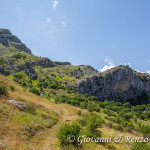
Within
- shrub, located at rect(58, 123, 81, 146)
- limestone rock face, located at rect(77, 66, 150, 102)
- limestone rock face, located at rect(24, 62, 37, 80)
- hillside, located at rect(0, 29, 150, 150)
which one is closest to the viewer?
shrub, located at rect(58, 123, 81, 146)

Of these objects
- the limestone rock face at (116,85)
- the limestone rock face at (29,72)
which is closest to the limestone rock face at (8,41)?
the limestone rock face at (29,72)

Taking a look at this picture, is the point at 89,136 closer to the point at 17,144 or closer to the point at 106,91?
the point at 17,144

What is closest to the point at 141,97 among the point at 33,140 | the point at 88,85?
the point at 88,85

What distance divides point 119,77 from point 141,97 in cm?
3736

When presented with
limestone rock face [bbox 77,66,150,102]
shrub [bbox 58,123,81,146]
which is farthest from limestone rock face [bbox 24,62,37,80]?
shrub [bbox 58,123,81,146]

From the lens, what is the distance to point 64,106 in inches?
1096

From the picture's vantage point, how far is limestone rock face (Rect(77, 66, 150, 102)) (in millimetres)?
88306

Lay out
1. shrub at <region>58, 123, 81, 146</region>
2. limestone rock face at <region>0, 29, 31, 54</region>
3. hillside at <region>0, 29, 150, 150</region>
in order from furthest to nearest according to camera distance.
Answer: limestone rock face at <region>0, 29, 31, 54</region> < hillside at <region>0, 29, 150, 150</region> < shrub at <region>58, 123, 81, 146</region>

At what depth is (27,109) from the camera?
13680 mm

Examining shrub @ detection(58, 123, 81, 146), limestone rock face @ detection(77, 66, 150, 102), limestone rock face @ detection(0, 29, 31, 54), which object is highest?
limestone rock face @ detection(0, 29, 31, 54)

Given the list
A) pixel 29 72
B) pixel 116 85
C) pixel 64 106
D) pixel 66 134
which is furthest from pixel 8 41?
pixel 66 134

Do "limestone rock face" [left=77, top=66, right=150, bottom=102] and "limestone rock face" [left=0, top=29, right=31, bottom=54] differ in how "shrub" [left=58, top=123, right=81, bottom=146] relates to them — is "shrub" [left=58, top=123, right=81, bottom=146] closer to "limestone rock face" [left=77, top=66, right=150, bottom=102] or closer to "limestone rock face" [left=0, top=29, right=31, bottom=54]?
"limestone rock face" [left=77, top=66, right=150, bottom=102]

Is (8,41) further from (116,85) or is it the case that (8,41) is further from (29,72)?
(116,85)

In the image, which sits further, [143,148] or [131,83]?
[131,83]
